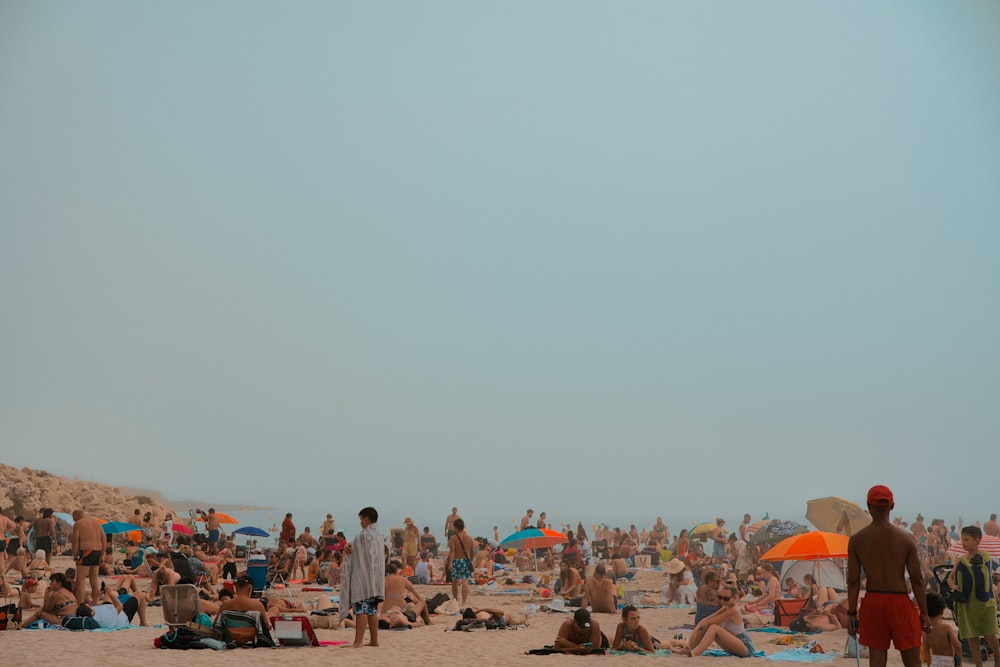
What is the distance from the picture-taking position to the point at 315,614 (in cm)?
1241

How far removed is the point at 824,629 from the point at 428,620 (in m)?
5.00

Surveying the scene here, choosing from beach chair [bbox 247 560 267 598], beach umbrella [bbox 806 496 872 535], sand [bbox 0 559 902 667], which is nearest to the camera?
sand [bbox 0 559 902 667]

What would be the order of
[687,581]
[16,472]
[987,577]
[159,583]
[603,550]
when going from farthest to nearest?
[16,472]
[603,550]
[687,581]
[159,583]
[987,577]

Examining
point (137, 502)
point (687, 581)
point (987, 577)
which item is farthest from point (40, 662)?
point (137, 502)

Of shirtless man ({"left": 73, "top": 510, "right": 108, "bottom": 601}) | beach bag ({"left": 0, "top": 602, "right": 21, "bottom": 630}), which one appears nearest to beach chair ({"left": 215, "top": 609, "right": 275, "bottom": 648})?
beach bag ({"left": 0, "top": 602, "right": 21, "bottom": 630})

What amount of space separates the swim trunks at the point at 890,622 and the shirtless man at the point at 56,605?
9.25 m

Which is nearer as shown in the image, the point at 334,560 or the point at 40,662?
the point at 40,662

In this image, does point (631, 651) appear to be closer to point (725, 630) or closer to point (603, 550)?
point (725, 630)

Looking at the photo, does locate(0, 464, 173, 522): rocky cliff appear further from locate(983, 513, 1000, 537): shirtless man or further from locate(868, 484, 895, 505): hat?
locate(868, 484, 895, 505): hat

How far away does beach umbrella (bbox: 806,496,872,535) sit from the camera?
73.5 ft

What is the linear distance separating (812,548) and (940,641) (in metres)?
3.70

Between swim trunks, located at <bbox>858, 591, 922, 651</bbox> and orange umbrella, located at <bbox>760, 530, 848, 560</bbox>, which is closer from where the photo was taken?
swim trunks, located at <bbox>858, 591, 922, 651</bbox>

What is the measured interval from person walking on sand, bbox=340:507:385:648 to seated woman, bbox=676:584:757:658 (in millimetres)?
3291

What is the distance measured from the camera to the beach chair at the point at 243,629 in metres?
10.2
